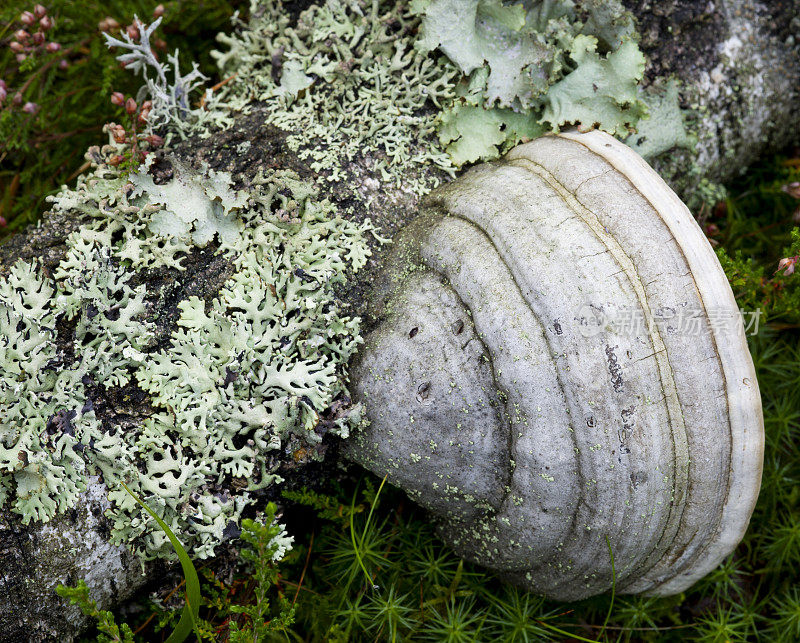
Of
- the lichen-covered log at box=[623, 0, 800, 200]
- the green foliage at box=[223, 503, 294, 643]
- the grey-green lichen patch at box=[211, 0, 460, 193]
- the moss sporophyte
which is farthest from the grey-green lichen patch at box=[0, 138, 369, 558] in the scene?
the lichen-covered log at box=[623, 0, 800, 200]

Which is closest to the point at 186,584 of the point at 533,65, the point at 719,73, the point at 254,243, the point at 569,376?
the point at 254,243

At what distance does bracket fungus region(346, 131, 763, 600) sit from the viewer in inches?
84.7

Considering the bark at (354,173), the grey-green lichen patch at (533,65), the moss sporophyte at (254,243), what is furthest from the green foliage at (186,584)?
the grey-green lichen patch at (533,65)

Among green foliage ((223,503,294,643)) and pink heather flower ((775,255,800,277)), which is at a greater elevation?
pink heather flower ((775,255,800,277))

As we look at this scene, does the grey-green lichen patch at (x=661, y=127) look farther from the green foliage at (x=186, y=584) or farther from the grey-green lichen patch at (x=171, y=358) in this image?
the green foliage at (x=186, y=584)

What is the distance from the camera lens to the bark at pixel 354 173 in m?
2.29

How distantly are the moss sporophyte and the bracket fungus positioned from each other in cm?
26

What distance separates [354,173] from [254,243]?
563mm

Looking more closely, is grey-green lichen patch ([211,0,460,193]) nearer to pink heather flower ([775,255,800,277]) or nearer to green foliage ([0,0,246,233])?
green foliage ([0,0,246,233])

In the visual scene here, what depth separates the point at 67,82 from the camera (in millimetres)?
3383

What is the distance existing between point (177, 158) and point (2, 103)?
1327mm

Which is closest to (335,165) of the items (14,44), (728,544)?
(14,44)

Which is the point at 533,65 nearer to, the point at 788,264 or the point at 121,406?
the point at 788,264

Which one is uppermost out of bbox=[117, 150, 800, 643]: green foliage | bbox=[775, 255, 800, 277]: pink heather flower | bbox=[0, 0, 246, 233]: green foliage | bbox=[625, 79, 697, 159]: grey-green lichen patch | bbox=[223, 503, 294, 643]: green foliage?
bbox=[625, 79, 697, 159]: grey-green lichen patch
